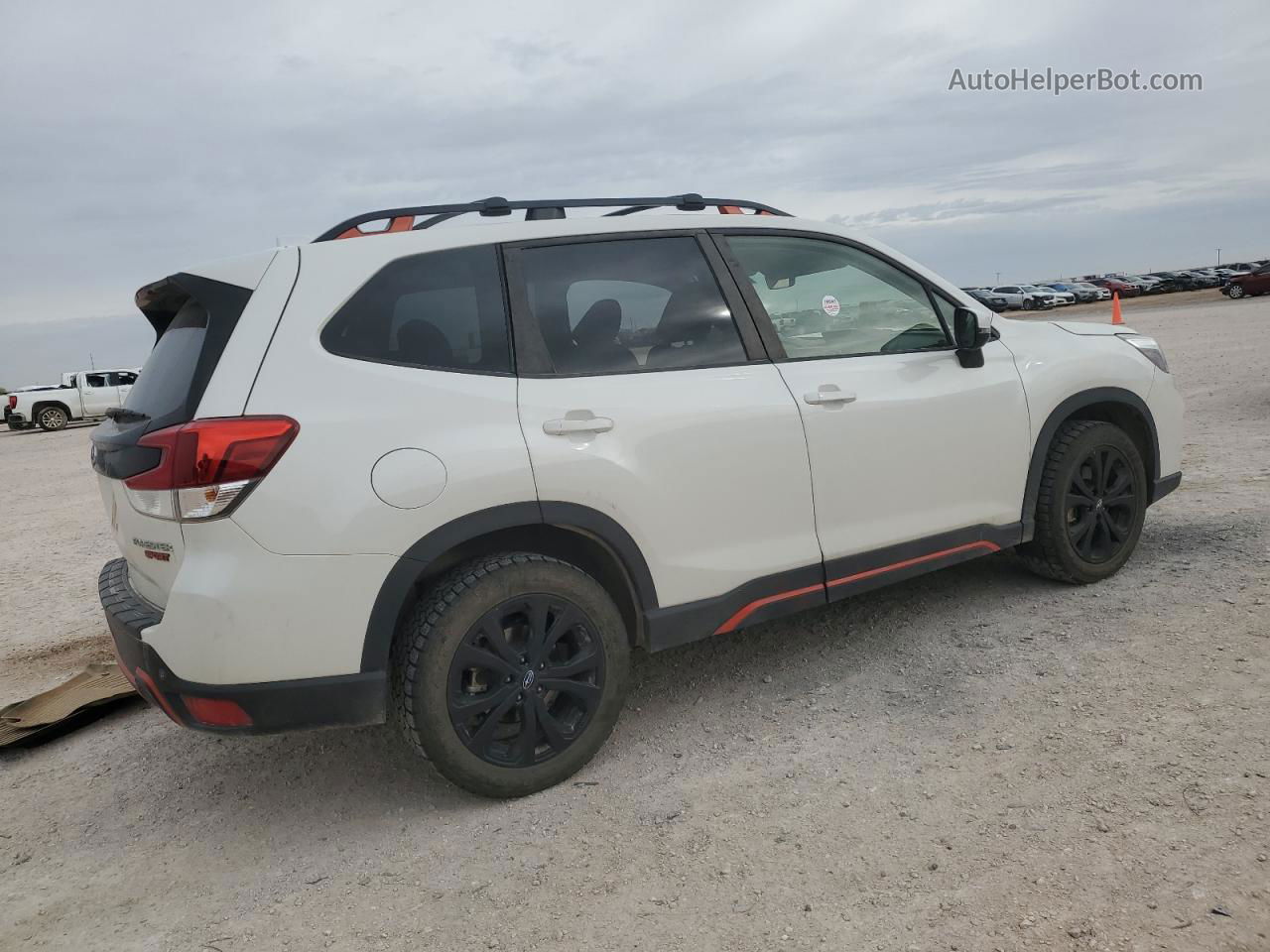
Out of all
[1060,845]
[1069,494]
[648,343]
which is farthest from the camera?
[1069,494]

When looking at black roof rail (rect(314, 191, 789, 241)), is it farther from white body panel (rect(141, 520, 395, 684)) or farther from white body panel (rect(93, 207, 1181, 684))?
white body panel (rect(141, 520, 395, 684))

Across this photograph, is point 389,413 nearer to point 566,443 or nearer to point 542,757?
point 566,443

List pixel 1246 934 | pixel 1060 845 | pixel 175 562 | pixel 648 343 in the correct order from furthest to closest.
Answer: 1. pixel 648 343
2. pixel 175 562
3. pixel 1060 845
4. pixel 1246 934

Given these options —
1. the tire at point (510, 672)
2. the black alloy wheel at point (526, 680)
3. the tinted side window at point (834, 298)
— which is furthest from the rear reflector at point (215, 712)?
the tinted side window at point (834, 298)

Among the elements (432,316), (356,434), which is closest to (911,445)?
(432,316)

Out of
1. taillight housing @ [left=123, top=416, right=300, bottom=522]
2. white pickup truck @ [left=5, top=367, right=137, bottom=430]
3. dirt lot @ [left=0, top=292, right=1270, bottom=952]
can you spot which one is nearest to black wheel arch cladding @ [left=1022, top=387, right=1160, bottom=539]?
dirt lot @ [left=0, top=292, right=1270, bottom=952]

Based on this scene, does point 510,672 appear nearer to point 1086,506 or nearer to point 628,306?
point 628,306

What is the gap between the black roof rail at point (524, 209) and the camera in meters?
3.14

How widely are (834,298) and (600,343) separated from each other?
3.60 feet

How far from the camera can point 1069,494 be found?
4.34m

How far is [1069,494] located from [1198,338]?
1745 centimetres

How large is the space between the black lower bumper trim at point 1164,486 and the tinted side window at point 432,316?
11.0ft

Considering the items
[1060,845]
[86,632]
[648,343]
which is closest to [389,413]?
[648,343]

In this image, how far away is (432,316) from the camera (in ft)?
9.99
